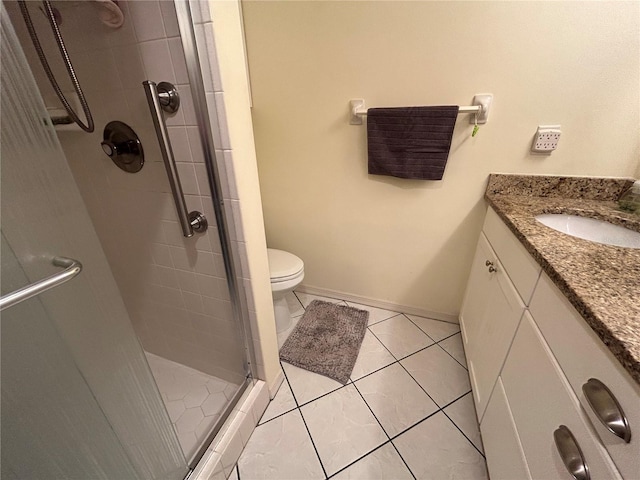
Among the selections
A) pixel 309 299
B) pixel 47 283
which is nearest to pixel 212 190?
pixel 47 283

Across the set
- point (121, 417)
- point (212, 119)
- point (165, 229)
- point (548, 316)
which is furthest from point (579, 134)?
point (121, 417)

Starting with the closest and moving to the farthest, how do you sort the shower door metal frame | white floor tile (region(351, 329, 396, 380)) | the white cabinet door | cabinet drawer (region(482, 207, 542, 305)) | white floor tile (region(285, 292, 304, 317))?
1. the shower door metal frame
2. cabinet drawer (region(482, 207, 542, 305))
3. the white cabinet door
4. white floor tile (region(351, 329, 396, 380))
5. white floor tile (region(285, 292, 304, 317))

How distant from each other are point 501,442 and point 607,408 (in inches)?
20.5

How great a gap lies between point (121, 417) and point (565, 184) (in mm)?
1744

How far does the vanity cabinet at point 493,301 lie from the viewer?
2.61 ft

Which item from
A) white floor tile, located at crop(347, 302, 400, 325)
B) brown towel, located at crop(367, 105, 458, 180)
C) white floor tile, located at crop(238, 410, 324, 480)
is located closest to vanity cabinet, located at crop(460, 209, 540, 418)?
brown towel, located at crop(367, 105, 458, 180)

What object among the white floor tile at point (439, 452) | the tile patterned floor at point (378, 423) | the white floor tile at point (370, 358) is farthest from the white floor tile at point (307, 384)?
the white floor tile at point (439, 452)

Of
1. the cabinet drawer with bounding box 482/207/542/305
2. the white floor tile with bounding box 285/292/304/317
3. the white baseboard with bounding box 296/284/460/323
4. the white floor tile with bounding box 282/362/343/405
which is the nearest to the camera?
the cabinet drawer with bounding box 482/207/542/305

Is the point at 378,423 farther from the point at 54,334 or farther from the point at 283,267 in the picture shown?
the point at 54,334

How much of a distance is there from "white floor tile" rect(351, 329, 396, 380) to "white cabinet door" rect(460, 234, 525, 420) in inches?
15.6

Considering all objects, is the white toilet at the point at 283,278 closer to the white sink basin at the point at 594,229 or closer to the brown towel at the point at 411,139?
the brown towel at the point at 411,139

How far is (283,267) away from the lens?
1430 millimetres

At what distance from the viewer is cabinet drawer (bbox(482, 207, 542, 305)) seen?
729 millimetres

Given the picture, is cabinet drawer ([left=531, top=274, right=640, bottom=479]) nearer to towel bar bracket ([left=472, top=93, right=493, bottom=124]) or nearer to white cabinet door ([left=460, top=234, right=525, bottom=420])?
white cabinet door ([left=460, top=234, right=525, bottom=420])
